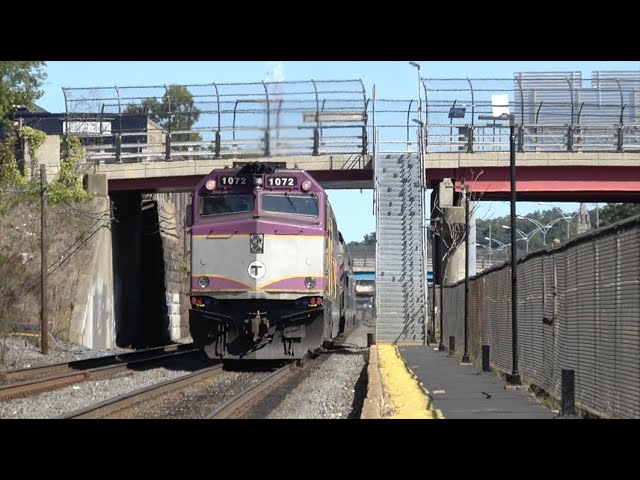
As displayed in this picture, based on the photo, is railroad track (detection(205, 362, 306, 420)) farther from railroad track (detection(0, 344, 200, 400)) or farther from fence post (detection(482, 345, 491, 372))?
fence post (detection(482, 345, 491, 372))

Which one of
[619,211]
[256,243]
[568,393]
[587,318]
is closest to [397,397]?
[587,318]

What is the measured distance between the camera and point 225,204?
75.8 feet

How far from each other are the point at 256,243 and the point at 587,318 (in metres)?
10.3

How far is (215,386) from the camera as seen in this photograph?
67.8 ft

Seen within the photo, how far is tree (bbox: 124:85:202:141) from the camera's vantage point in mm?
40719

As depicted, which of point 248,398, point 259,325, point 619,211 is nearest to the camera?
point 248,398

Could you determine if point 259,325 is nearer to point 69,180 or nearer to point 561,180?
point 69,180

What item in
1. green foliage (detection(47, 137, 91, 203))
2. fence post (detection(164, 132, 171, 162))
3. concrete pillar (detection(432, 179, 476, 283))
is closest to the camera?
green foliage (detection(47, 137, 91, 203))

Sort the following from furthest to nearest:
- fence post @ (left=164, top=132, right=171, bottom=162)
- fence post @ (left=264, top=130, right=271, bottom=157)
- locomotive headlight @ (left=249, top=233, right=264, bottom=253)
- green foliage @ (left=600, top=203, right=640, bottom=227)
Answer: green foliage @ (left=600, top=203, right=640, bottom=227) < fence post @ (left=164, top=132, right=171, bottom=162) < fence post @ (left=264, top=130, right=271, bottom=157) < locomotive headlight @ (left=249, top=233, right=264, bottom=253)

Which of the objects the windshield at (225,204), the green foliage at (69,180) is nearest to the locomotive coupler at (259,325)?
the windshield at (225,204)

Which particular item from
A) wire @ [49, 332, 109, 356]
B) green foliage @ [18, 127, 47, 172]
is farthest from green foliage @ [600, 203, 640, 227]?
wire @ [49, 332, 109, 356]

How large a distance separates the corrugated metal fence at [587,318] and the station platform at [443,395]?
641 mm

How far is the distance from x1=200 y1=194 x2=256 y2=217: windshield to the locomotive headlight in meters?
0.82
